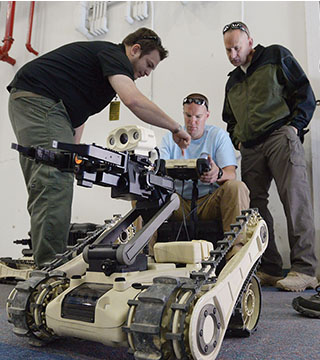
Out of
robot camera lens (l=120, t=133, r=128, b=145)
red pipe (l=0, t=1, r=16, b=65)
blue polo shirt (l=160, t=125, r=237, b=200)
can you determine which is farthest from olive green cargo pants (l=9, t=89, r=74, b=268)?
red pipe (l=0, t=1, r=16, b=65)

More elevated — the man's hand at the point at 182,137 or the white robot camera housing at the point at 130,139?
the white robot camera housing at the point at 130,139

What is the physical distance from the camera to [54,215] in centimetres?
132

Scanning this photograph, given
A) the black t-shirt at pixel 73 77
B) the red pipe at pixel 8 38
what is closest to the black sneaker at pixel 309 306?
the black t-shirt at pixel 73 77

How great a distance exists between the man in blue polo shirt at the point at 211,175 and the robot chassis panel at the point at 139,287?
1.38 feet

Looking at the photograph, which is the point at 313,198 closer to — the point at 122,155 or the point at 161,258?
the point at 161,258

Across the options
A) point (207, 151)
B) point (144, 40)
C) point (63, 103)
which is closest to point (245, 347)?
point (63, 103)

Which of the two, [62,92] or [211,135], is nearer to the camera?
[62,92]

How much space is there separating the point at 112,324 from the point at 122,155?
371 millimetres

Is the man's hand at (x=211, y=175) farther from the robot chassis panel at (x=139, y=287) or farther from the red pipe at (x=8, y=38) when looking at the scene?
the red pipe at (x=8, y=38)

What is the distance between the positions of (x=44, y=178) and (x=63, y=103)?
327 millimetres

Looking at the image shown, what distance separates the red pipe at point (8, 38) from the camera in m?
3.77

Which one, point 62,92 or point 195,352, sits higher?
point 62,92

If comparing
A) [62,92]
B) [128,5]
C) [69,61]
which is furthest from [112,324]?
[128,5]

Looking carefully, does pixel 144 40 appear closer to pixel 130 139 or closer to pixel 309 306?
pixel 130 139
